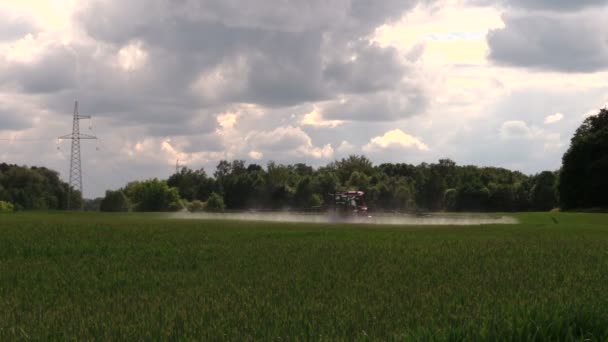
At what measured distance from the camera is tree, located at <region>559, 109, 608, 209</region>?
341ft

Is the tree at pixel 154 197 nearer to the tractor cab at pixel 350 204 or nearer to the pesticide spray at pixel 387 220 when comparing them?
the pesticide spray at pixel 387 220

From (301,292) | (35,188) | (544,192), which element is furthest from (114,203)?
(301,292)

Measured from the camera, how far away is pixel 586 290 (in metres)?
15.6

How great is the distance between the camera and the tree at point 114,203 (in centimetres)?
13362

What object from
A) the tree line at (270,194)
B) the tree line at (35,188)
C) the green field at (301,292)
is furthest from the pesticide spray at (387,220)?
the tree line at (35,188)

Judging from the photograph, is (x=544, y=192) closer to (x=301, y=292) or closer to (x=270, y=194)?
(x=270, y=194)

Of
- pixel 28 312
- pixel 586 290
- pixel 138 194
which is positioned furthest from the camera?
pixel 138 194

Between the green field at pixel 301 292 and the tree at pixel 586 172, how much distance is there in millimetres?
78915

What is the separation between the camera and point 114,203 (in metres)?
135

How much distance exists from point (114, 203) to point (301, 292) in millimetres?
124710

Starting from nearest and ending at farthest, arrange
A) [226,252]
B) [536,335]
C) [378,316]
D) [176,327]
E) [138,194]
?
[536,335], [176,327], [378,316], [226,252], [138,194]

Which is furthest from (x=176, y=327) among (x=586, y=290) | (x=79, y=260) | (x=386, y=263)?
(x=79, y=260)

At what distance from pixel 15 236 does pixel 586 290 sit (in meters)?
27.5

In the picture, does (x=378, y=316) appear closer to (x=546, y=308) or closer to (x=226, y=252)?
(x=546, y=308)
